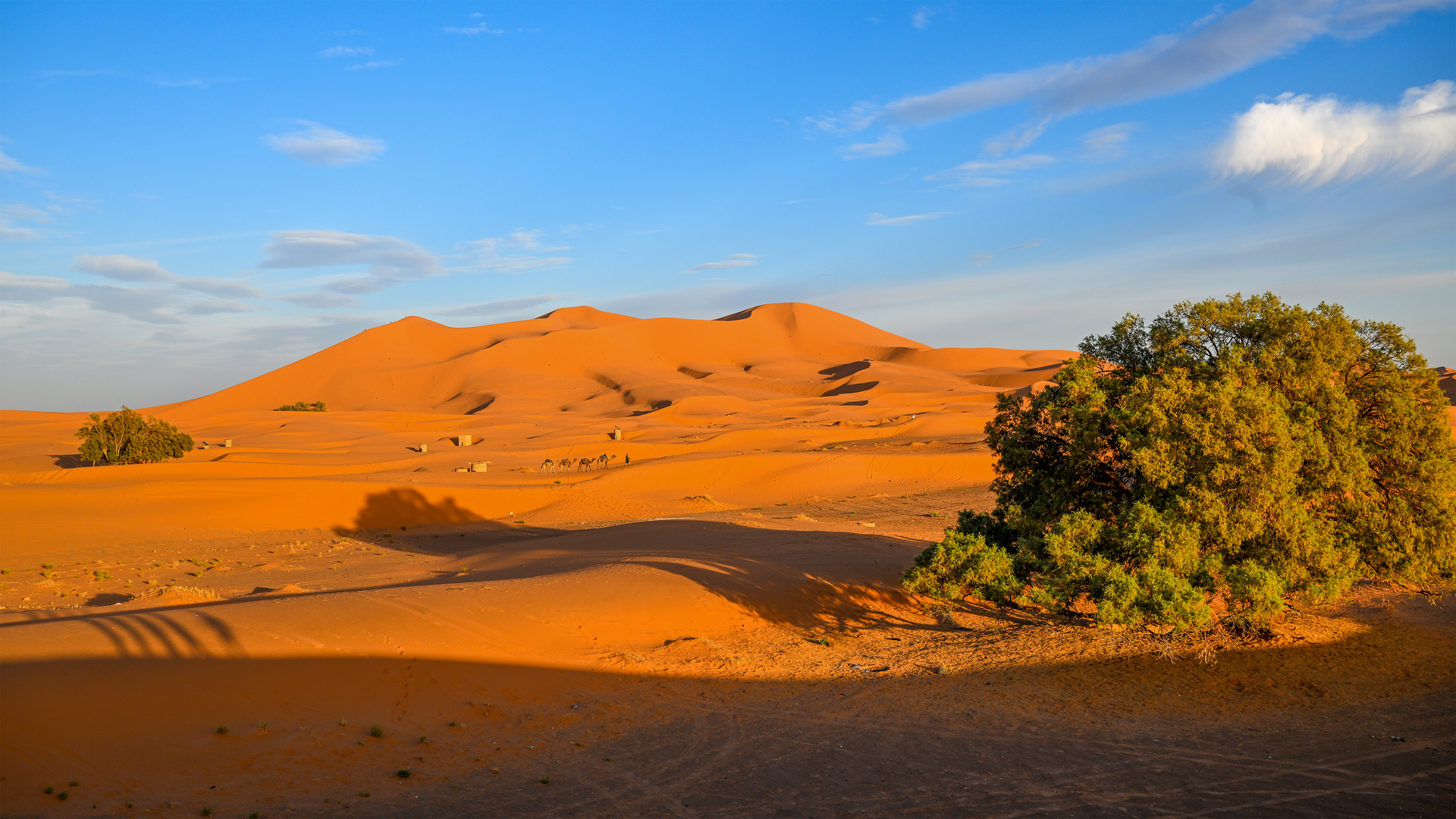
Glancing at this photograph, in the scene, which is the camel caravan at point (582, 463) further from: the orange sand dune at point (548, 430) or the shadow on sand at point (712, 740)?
the shadow on sand at point (712, 740)

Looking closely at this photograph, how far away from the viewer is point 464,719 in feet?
29.3

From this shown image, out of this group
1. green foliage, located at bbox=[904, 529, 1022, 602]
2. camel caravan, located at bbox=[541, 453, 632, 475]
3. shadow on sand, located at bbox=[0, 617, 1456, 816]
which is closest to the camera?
shadow on sand, located at bbox=[0, 617, 1456, 816]

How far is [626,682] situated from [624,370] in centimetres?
9136

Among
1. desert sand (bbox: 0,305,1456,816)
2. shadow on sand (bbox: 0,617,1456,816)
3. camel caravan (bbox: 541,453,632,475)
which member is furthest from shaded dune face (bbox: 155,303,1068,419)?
shadow on sand (bbox: 0,617,1456,816)

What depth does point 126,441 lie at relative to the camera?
118 ft

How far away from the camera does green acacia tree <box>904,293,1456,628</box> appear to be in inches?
385

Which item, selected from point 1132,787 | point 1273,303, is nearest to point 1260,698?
point 1132,787

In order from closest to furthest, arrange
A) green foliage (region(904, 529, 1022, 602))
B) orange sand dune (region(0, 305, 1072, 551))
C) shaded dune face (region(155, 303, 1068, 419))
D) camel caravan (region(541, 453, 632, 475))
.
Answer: green foliage (region(904, 529, 1022, 602)) → orange sand dune (region(0, 305, 1072, 551)) → camel caravan (region(541, 453, 632, 475)) → shaded dune face (region(155, 303, 1068, 419))

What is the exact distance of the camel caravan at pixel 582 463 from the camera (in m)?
35.8

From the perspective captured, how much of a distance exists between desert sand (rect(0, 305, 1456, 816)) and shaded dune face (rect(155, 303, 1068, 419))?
4884 centimetres

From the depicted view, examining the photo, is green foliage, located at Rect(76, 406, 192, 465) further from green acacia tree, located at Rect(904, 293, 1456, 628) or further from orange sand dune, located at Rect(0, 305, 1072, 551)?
green acacia tree, located at Rect(904, 293, 1456, 628)

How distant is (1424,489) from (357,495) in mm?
27074

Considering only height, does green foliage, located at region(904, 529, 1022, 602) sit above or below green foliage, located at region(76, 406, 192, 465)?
below

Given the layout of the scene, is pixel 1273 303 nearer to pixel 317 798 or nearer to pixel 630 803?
pixel 630 803
